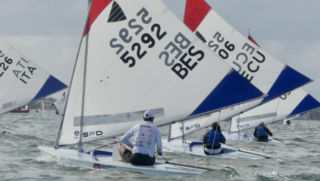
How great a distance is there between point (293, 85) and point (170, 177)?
10.2 metres

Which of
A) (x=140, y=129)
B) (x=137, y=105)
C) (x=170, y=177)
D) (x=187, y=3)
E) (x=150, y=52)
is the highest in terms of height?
(x=187, y=3)

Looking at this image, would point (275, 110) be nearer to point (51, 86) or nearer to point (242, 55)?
point (242, 55)

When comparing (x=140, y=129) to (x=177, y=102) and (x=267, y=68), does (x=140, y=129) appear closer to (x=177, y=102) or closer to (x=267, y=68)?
(x=177, y=102)

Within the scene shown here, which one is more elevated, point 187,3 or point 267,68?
point 187,3

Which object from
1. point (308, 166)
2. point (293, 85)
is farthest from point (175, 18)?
point (293, 85)

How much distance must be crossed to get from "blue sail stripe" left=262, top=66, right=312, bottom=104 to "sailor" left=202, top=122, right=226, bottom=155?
4.56m

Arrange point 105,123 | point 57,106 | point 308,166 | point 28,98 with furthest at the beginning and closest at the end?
point 57,106
point 28,98
point 308,166
point 105,123

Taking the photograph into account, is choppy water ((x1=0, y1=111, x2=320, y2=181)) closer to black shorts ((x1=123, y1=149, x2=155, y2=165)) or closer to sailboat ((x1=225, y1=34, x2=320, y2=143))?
black shorts ((x1=123, y1=149, x2=155, y2=165))

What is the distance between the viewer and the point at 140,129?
11.9m

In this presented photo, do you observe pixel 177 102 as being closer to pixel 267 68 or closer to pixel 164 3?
pixel 164 3

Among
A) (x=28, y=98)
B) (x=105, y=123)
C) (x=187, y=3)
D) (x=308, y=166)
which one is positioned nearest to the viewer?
(x=105, y=123)

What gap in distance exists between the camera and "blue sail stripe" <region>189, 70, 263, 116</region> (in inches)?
538

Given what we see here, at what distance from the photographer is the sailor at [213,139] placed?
659 inches

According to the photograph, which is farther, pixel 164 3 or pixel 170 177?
pixel 164 3
